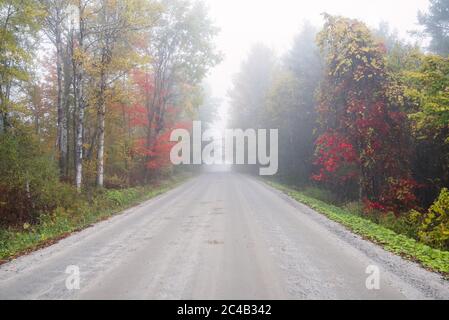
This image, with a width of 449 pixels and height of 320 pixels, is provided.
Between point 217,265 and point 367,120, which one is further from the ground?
point 367,120

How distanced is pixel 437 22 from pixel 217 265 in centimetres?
3195

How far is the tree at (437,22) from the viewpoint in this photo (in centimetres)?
2656

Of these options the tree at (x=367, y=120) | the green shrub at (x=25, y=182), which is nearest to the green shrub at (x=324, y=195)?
the tree at (x=367, y=120)

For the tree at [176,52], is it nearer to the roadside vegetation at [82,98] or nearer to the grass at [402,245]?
the roadside vegetation at [82,98]

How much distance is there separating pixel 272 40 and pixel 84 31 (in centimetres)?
3793

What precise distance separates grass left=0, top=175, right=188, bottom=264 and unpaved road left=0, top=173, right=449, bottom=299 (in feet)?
2.13

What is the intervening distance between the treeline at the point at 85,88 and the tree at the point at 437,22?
19.5 meters

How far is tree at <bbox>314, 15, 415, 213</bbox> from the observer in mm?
13883

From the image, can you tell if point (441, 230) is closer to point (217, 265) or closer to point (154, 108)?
point (217, 265)

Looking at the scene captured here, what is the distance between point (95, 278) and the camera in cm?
558

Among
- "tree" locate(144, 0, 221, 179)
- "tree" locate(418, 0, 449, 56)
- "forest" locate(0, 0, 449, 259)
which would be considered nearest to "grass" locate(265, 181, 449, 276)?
"forest" locate(0, 0, 449, 259)

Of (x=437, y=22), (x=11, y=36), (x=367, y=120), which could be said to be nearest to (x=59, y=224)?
(x=11, y=36)

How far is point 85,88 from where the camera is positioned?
1703 centimetres

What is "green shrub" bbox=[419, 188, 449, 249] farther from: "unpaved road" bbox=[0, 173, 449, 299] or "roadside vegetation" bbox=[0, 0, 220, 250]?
"roadside vegetation" bbox=[0, 0, 220, 250]
